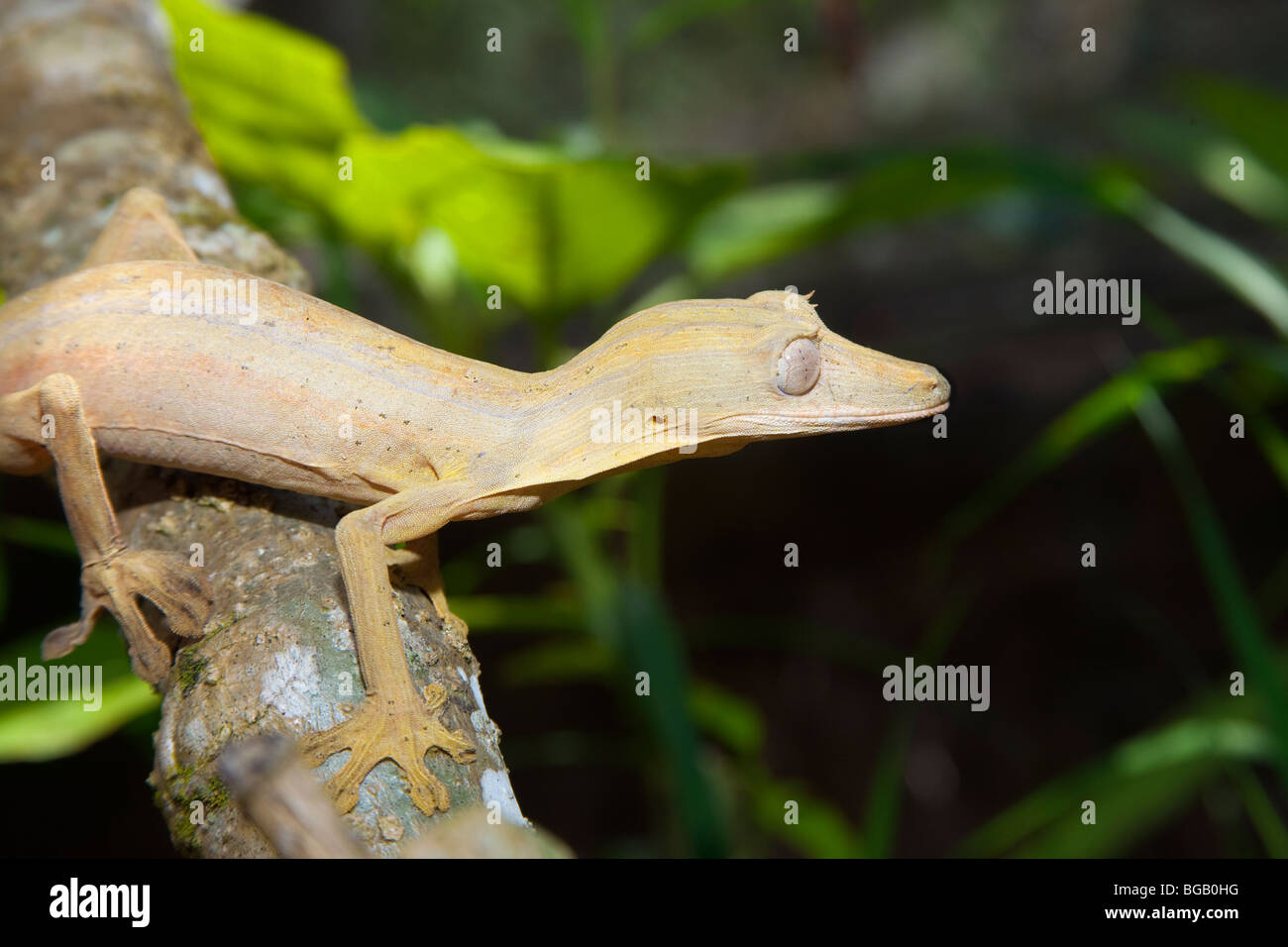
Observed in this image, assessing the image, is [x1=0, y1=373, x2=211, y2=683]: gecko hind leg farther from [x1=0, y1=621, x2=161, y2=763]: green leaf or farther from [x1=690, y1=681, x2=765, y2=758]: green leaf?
[x1=690, y1=681, x2=765, y2=758]: green leaf

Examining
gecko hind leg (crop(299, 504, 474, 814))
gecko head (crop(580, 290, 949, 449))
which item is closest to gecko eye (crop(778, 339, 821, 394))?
gecko head (crop(580, 290, 949, 449))

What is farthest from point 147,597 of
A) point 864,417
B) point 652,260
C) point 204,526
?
point 652,260

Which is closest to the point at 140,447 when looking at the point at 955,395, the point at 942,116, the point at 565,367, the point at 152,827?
the point at 565,367

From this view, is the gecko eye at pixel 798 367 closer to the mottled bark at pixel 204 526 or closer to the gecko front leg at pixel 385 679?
the gecko front leg at pixel 385 679

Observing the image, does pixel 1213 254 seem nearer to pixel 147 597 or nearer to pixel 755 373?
pixel 755 373

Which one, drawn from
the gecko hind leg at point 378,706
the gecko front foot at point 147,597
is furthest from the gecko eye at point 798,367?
the gecko front foot at point 147,597
